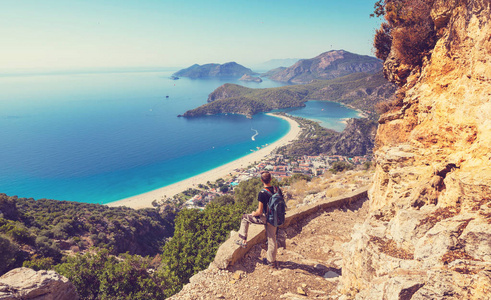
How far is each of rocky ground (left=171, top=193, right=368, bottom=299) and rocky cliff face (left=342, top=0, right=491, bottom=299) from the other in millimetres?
842

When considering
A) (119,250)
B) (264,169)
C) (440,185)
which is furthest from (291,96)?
(440,185)

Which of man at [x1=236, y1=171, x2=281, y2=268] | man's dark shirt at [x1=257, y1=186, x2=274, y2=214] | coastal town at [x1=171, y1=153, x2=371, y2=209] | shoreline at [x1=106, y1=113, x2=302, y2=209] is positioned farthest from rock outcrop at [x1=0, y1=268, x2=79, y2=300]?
shoreline at [x1=106, y1=113, x2=302, y2=209]

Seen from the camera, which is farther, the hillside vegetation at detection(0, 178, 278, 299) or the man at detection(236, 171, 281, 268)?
the hillside vegetation at detection(0, 178, 278, 299)

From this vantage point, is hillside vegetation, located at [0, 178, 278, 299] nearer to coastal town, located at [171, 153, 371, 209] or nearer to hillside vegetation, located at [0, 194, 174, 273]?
hillside vegetation, located at [0, 194, 174, 273]

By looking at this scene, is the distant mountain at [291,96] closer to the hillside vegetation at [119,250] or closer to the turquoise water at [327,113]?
the turquoise water at [327,113]

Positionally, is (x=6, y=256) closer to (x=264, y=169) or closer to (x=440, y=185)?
(x=440, y=185)

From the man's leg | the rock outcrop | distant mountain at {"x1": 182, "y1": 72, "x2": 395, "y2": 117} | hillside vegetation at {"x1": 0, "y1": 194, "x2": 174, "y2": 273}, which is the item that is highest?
distant mountain at {"x1": 182, "y1": 72, "x2": 395, "y2": 117}

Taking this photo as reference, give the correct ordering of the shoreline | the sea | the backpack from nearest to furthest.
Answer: the backpack → the shoreline → the sea

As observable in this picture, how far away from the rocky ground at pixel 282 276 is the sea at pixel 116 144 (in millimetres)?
54939

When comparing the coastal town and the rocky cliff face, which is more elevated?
the rocky cliff face

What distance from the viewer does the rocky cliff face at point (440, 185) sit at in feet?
8.56

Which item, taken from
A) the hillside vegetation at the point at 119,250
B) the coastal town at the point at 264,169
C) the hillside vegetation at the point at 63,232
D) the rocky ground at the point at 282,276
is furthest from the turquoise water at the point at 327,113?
the rocky ground at the point at 282,276

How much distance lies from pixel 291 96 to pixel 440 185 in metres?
157

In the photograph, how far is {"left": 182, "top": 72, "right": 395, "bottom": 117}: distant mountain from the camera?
12624cm
